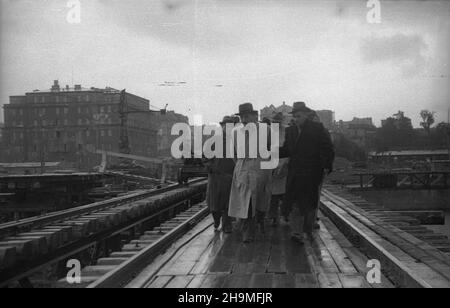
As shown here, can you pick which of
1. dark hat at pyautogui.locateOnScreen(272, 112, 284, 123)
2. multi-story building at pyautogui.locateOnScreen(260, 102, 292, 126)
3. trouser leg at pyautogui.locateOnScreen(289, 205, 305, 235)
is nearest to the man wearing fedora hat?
trouser leg at pyautogui.locateOnScreen(289, 205, 305, 235)

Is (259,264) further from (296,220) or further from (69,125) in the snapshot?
(69,125)

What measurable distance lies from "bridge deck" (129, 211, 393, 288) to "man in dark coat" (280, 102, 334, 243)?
1.61 ft

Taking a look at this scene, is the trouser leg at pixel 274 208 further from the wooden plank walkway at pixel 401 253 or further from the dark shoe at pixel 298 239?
the dark shoe at pixel 298 239

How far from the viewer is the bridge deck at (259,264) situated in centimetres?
458

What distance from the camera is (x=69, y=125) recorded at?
Answer: 4091 cm

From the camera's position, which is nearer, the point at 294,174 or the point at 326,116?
the point at 294,174

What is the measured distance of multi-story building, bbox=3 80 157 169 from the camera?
3738cm

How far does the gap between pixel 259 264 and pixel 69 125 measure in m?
37.7

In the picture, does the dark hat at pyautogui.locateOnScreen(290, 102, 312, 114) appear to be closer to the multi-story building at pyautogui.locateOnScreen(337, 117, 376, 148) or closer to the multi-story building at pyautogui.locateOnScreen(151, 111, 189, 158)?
the multi-story building at pyautogui.locateOnScreen(151, 111, 189, 158)

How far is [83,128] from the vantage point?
41.0m

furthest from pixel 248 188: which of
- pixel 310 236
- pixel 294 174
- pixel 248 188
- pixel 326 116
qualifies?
pixel 326 116

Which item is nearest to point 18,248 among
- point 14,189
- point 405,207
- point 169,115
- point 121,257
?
point 121,257
